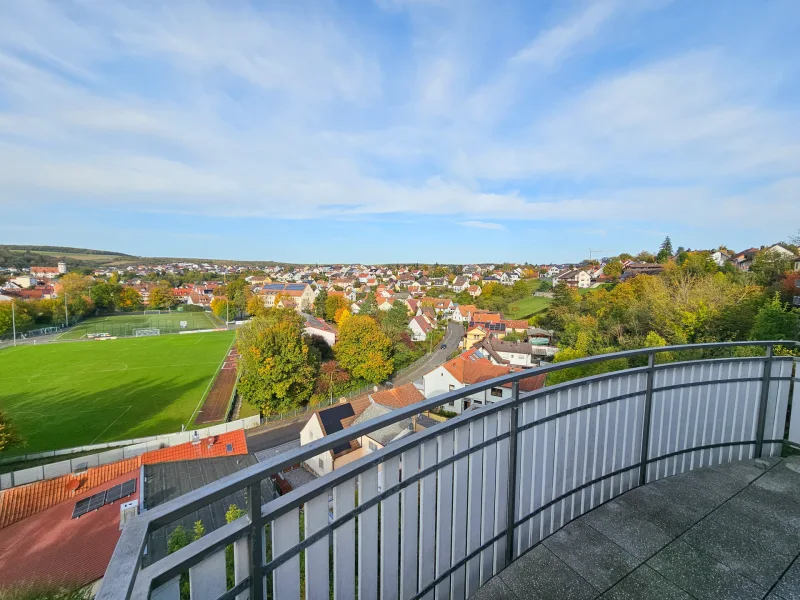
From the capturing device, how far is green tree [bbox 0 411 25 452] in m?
15.5

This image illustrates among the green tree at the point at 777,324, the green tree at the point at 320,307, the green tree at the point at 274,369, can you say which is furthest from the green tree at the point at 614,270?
the green tree at the point at 274,369

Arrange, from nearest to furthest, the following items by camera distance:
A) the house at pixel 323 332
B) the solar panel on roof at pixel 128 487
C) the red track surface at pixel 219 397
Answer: the solar panel on roof at pixel 128 487 → the red track surface at pixel 219 397 → the house at pixel 323 332

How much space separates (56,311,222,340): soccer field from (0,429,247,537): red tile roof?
46.2 m

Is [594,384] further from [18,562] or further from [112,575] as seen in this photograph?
[18,562]

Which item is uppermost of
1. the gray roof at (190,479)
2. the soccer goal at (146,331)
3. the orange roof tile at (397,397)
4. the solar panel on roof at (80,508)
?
the gray roof at (190,479)

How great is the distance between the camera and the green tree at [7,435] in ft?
51.0

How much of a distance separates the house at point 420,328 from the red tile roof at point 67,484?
30200mm

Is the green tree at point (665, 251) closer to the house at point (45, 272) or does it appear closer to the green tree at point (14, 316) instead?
the green tree at point (14, 316)

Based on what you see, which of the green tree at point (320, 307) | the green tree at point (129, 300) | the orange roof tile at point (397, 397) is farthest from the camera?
the green tree at point (129, 300)

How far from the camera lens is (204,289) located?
93500mm

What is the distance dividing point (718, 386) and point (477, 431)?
2.60 meters

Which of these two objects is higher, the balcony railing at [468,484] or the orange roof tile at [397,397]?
the balcony railing at [468,484]

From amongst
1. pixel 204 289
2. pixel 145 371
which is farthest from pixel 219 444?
pixel 204 289

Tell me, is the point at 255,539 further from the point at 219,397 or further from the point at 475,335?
the point at 475,335
